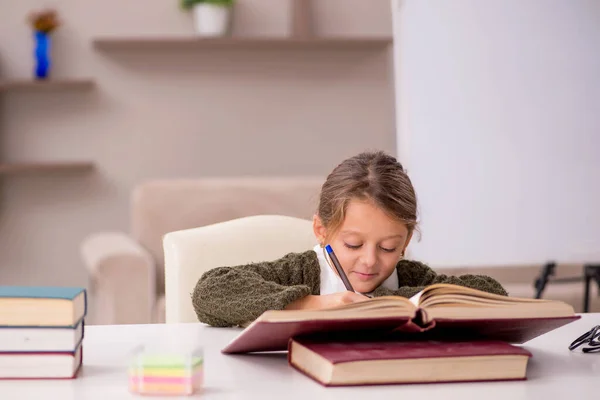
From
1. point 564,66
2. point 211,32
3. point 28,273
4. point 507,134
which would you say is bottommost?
point 28,273

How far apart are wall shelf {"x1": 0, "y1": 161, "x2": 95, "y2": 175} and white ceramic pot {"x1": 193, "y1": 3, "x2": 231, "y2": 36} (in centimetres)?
80

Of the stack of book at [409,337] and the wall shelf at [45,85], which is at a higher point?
the wall shelf at [45,85]

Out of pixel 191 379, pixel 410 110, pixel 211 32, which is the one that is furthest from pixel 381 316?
pixel 211 32

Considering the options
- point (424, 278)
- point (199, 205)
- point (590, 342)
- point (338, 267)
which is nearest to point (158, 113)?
point (199, 205)

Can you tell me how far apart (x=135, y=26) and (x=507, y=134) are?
199 centimetres

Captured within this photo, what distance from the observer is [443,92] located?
281 centimetres

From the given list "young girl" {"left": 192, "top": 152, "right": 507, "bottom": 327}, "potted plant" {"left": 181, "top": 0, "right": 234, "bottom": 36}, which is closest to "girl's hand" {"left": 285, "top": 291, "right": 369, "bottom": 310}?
"young girl" {"left": 192, "top": 152, "right": 507, "bottom": 327}

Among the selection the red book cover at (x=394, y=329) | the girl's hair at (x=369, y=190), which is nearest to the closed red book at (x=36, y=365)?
the red book cover at (x=394, y=329)

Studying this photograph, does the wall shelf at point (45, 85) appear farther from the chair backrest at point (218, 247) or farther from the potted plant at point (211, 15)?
the chair backrest at point (218, 247)

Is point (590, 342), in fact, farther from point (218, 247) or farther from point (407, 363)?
point (218, 247)

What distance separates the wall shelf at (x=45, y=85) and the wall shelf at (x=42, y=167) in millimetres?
341

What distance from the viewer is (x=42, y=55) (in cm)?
394

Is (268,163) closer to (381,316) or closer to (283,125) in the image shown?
(283,125)

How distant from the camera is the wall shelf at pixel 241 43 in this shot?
400cm
